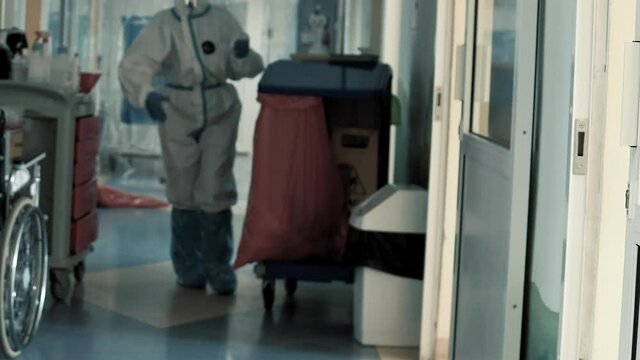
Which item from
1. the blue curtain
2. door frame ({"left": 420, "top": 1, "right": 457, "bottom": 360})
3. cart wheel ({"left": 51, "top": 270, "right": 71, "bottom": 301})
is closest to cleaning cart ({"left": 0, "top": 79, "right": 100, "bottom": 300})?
cart wheel ({"left": 51, "top": 270, "right": 71, "bottom": 301})

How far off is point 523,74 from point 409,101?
9.55 feet

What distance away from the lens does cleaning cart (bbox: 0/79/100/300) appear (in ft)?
14.3

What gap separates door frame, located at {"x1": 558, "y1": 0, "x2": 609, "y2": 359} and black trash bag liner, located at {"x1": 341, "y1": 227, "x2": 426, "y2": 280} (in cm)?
205

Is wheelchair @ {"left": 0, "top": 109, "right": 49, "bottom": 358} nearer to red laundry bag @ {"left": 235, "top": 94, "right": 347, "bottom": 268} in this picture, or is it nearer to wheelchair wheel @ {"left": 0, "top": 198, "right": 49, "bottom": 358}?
wheelchair wheel @ {"left": 0, "top": 198, "right": 49, "bottom": 358}

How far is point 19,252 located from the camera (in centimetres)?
360

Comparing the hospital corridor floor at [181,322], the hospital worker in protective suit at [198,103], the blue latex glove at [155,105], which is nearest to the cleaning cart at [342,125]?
the hospital corridor floor at [181,322]

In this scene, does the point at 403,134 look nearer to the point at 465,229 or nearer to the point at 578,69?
the point at 465,229

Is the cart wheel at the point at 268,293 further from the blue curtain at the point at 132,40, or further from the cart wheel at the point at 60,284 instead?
the blue curtain at the point at 132,40

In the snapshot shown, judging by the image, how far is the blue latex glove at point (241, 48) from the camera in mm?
5043

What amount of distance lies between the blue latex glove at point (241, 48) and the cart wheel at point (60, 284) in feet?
4.25

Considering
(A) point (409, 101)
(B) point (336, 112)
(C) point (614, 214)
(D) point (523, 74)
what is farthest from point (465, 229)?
(A) point (409, 101)

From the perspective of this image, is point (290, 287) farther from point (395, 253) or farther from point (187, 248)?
point (395, 253)

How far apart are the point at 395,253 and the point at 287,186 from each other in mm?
695

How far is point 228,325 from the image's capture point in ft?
14.2
